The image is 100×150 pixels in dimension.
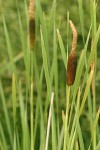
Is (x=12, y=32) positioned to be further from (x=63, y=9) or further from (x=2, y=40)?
(x=63, y=9)

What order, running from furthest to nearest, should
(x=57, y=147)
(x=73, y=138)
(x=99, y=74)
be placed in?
(x=99, y=74) → (x=57, y=147) → (x=73, y=138)

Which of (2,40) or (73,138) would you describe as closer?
(73,138)

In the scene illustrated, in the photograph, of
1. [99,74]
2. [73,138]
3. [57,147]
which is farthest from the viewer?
[99,74]

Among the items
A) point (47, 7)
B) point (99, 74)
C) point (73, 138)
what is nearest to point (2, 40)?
point (47, 7)

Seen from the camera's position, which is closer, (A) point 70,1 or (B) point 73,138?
(B) point 73,138

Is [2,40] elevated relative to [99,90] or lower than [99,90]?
elevated

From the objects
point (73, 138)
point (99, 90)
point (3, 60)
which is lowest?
point (99, 90)

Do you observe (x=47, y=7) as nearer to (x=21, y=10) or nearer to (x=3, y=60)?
(x=21, y=10)

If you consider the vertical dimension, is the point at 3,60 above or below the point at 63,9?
below

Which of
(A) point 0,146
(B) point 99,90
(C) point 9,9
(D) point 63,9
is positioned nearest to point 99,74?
(B) point 99,90
